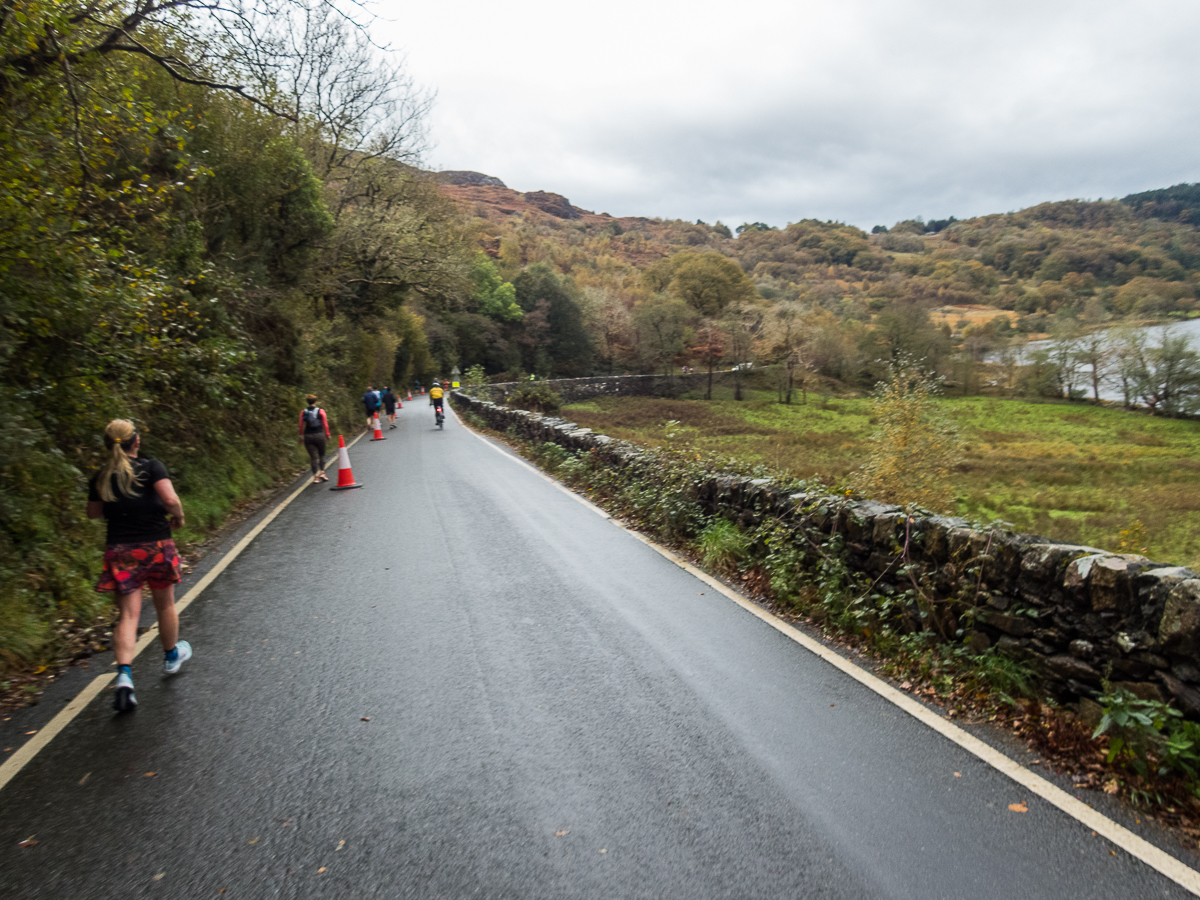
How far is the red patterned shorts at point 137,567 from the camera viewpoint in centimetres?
468

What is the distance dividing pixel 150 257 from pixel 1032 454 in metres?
27.5

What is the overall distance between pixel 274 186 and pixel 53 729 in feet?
56.9

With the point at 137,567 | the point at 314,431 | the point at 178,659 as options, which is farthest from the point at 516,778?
the point at 314,431

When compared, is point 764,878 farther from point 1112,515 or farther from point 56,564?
point 1112,515

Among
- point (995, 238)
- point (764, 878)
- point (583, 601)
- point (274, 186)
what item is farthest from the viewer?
point (995, 238)

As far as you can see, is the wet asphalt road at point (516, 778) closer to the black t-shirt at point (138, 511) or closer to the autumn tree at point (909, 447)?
the black t-shirt at point (138, 511)

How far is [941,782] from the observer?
3.57 metres

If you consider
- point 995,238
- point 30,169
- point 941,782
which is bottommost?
point 941,782

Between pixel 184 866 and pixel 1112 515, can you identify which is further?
pixel 1112 515

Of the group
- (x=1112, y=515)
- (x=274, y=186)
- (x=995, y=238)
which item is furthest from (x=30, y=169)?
(x=995, y=238)

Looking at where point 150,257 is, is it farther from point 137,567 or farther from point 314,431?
point 137,567

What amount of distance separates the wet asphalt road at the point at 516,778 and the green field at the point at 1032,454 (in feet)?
9.29

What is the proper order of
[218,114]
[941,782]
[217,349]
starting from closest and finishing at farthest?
1. [941,782]
2. [217,349]
3. [218,114]

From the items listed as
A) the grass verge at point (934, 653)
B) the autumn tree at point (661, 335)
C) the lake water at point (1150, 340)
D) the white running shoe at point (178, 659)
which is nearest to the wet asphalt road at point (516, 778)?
the white running shoe at point (178, 659)
